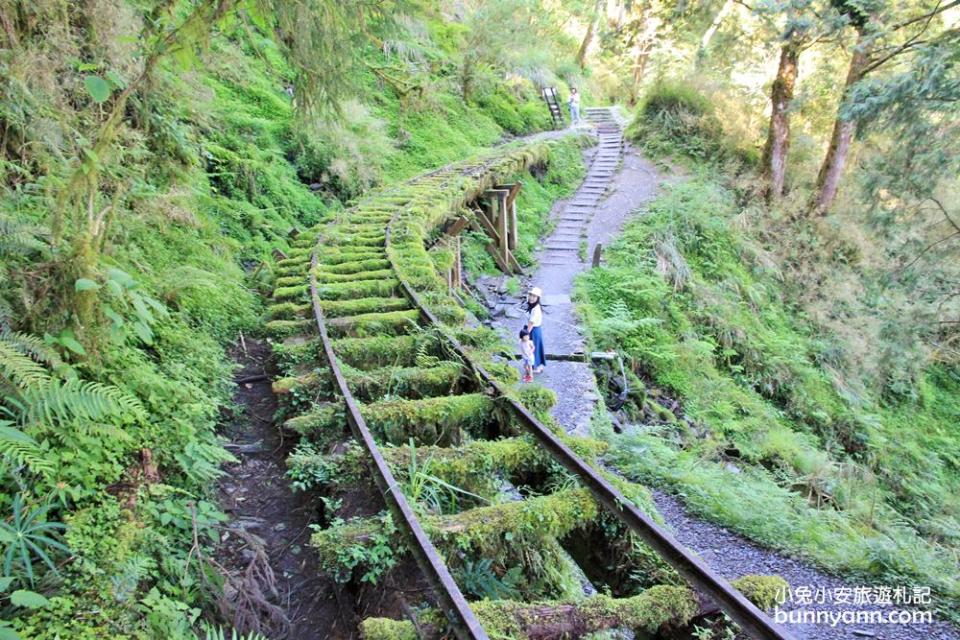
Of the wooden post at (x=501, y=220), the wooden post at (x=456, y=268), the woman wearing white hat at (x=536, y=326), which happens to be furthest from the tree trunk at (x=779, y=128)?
the woman wearing white hat at (x=536, y=326)

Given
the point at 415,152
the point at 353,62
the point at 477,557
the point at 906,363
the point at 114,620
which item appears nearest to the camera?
the point at 114,620

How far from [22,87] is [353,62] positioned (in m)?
2.86

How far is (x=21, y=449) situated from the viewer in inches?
114

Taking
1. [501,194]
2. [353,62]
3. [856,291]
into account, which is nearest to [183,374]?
[353,62]

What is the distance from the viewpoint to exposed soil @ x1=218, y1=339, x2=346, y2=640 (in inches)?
130

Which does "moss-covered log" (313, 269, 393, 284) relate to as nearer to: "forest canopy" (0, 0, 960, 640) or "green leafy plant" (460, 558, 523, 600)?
Answer: "forest canopy" (0, 0, 960, 640)

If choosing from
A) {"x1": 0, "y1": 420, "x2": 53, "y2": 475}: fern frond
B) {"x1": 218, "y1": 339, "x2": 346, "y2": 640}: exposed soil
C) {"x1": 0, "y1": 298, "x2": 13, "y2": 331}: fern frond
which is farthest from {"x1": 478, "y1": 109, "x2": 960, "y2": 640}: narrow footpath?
{"x1": 0, "y1": 298, "x2": 13, "y2": 331}: fern frond

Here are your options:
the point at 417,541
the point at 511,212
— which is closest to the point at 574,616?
the point at 417,541

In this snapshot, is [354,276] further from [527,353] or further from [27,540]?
[27,540]

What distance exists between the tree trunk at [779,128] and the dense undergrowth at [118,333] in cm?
1538

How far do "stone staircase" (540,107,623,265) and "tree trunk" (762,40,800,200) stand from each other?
5139mm

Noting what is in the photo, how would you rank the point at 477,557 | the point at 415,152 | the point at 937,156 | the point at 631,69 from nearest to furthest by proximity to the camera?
the point at 477,557
the point at 937,156
the point at 415,152
the point at 631,69

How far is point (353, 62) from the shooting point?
580 cm

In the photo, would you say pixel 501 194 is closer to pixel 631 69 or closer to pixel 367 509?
pixel 367 509
